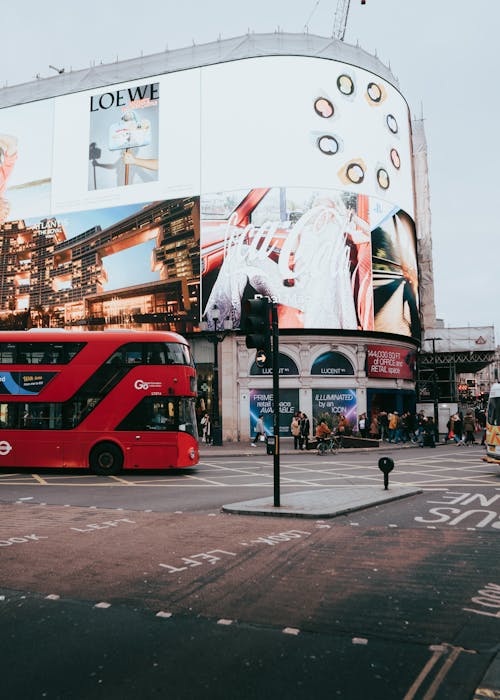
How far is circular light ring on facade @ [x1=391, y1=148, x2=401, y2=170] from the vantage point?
42.8 metres

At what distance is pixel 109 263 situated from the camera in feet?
134

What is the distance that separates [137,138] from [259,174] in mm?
9717

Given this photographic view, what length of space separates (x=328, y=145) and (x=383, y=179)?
478cm

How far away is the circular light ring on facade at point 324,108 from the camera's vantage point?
4009cm

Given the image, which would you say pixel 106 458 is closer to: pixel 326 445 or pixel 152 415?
pixel 152 415

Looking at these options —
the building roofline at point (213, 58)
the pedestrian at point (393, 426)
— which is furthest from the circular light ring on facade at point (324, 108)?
the pedestrian at point (393, 426)

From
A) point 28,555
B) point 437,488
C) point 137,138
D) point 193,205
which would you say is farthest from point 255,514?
point 137,138

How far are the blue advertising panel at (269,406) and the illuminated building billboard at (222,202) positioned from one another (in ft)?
14.7

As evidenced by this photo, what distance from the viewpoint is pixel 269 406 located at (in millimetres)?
37375

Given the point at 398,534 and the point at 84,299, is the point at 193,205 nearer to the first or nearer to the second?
the point at 84,299

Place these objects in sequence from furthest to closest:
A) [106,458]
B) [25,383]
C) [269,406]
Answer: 1. [269,406]
2. [25,383]
3. [106,458]

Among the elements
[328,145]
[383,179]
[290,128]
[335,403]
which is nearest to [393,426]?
[335,403]

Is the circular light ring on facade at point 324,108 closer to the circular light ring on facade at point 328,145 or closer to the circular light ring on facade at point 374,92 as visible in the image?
the circular light ring on facade at point 328,145

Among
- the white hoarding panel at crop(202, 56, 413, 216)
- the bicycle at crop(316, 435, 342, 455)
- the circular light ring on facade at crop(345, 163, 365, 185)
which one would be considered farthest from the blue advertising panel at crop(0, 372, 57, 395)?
the circular light ring on facade at crop(345, 163, 365, 185)
